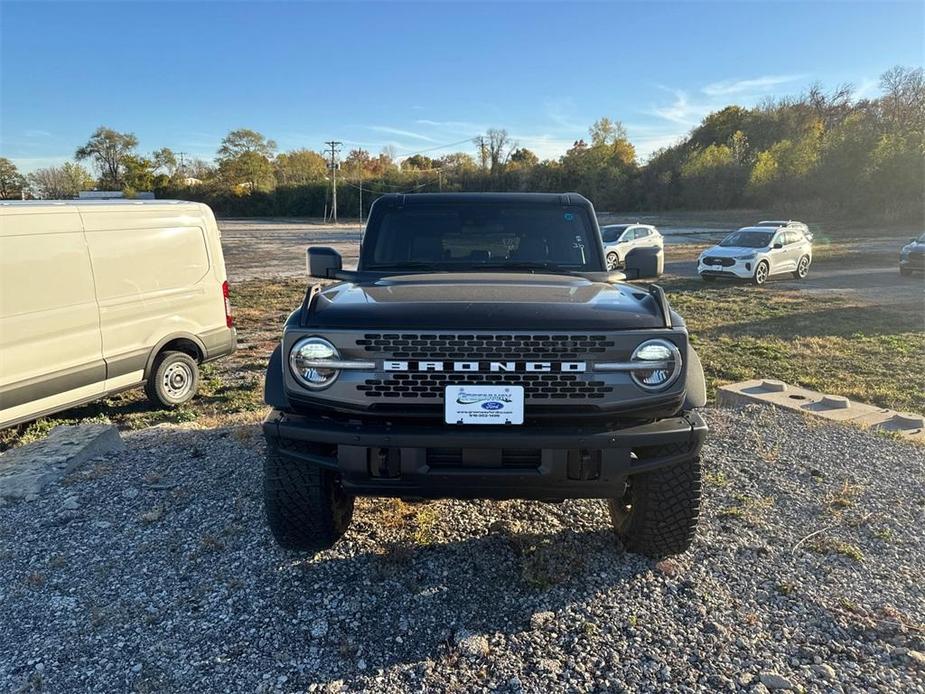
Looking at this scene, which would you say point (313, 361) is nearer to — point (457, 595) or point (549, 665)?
point (457, 595)

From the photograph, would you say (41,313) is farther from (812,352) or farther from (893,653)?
(812,352)

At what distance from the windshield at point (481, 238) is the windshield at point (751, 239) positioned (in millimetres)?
15810

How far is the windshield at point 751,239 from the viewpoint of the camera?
17.9 metres

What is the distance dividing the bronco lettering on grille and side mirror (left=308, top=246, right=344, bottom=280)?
1.67m

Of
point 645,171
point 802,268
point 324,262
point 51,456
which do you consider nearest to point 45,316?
point 51,456

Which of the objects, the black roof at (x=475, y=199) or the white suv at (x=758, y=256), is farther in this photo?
the white suv at (x=758, y=256)

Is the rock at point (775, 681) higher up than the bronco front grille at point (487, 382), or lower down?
lower down

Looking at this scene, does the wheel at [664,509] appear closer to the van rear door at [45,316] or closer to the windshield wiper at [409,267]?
the windshield wiper at [409,267]

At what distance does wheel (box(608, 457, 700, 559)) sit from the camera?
284 cm

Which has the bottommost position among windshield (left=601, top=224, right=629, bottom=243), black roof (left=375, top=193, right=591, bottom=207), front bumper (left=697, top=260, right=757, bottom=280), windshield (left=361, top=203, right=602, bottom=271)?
front bumper (left=697, top=260, right=757, bottom=280)

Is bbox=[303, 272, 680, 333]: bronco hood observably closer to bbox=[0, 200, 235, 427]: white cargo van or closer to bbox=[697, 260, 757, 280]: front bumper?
bbox=[0, 200, 235, 427]: white cargo van

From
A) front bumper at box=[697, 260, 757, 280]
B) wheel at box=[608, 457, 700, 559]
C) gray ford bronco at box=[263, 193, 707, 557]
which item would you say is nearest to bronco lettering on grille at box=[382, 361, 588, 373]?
gray ford bronco at box=[263, 193, 707, 557]

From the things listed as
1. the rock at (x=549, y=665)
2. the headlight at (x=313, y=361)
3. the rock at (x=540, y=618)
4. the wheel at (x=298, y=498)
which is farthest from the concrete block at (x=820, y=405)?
the headlight at (x=313, y=361)

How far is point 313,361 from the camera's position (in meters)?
2.55
